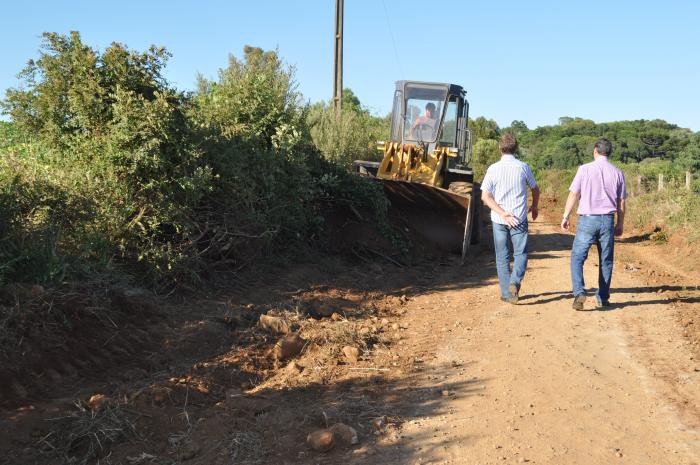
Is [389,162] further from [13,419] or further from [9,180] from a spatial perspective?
[13,419]

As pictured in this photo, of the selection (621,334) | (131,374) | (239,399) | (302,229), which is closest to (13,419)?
(131,374)

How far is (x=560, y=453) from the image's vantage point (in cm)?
382

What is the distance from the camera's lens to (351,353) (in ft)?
19.0

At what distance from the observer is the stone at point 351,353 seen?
5750 mm

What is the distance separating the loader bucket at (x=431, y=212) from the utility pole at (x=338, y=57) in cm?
891

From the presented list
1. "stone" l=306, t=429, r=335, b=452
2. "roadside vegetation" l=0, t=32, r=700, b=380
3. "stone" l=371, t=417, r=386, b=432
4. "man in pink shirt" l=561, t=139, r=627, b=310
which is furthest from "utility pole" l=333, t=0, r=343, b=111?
"stone" l=306, t=429, r=335, b=452

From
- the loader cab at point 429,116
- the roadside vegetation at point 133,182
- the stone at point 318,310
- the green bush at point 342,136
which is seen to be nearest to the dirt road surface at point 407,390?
the stone at point 318,310

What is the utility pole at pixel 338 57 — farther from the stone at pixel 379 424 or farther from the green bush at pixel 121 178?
the stone at pixel 379 424

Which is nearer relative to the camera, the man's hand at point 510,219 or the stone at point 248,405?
the stone at point 248,405

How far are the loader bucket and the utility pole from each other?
891cm

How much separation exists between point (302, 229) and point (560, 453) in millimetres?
6910

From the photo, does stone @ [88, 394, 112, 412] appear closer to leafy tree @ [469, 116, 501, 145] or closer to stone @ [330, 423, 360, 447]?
stone @ [330, 423, 360, 447]

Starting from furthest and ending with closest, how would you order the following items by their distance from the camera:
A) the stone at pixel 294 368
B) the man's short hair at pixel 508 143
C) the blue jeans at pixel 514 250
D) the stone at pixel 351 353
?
the man's short hair at pixel 508 143 → the blue jeans at pixel 514 250 → the stone at pixel 351 353 → the stone at pixel 294 368

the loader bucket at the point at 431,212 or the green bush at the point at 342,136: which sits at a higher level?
the green bush at the point at 342,136
